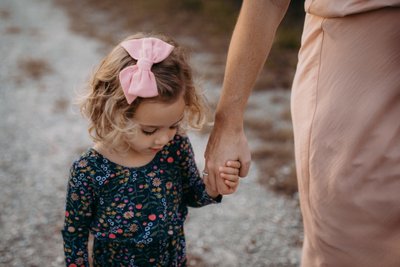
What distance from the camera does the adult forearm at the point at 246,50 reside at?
5.78ft

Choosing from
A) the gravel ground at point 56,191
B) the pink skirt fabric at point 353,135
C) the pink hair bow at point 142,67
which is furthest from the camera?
the gravel ground at point 56,191

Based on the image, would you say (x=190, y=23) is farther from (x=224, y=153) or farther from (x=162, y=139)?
(x=162, y=139)

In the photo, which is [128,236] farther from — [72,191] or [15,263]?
[15,263]

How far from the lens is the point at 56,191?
4.02m

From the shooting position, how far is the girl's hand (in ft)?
5.98

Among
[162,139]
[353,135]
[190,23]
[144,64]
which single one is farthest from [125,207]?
[190,23]

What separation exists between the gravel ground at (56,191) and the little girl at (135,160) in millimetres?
1295

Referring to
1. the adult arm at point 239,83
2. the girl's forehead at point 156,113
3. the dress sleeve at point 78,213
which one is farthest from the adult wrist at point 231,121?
the dress sleeve at point 78,213

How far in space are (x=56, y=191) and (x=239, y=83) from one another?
8.49 ft

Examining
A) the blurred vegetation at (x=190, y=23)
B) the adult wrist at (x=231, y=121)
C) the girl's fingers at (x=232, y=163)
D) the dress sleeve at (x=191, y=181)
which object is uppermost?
the adult wrist at (x=231, y=121)

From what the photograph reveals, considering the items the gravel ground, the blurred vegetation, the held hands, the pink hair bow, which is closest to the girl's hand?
the held hands

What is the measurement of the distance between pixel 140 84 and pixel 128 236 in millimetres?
570

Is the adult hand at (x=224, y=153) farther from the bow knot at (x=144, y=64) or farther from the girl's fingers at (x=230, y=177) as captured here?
the bow knot at (x=144, y=64)

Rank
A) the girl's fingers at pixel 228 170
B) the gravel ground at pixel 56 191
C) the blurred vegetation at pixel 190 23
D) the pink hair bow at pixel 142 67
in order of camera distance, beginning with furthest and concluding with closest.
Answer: the blurred vegetation at pixel 190 23, the gravel ground at pixel 56 191, the girl's fingers at pixel 228 170, the pink hair bow at pixel 142 67
